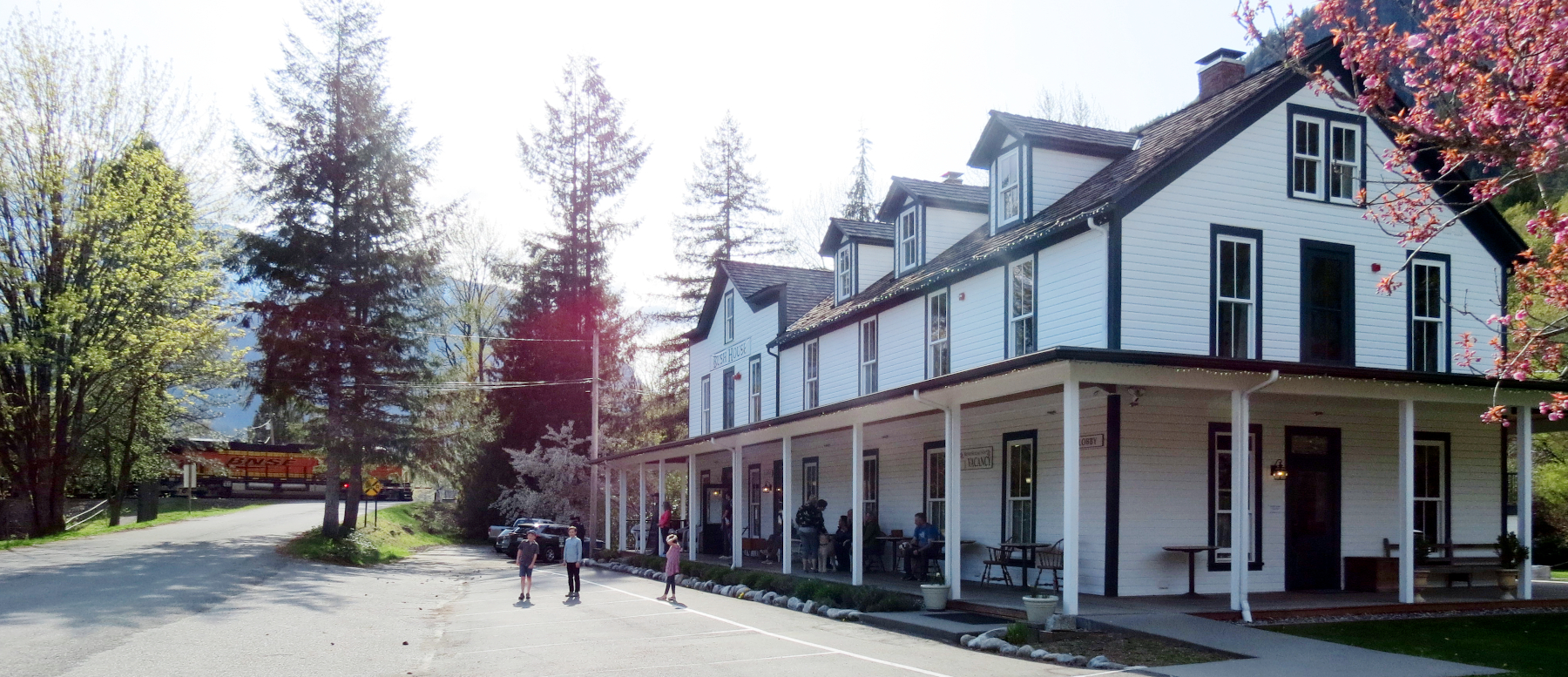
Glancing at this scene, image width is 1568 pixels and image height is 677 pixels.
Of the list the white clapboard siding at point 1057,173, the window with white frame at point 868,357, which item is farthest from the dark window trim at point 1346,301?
the window with white frame at point 868,357

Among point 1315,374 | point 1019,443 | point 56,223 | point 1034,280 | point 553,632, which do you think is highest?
point 56,223

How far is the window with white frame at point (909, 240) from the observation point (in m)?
23.5

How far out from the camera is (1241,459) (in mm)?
13969

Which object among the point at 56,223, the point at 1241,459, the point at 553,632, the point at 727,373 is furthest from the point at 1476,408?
the point at 56,223

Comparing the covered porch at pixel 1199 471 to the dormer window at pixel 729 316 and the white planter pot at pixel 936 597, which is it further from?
the dormer window at pixel 729 316

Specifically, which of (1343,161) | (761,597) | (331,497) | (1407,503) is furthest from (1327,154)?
(331,497)

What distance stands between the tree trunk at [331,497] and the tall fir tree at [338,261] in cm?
4

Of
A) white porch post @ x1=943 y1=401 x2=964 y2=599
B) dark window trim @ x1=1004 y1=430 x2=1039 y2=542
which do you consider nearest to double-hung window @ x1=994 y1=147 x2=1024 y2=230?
dark window trim @ x1=1004 y1=430 x2=1039 y2=542

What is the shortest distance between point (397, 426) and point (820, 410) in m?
20.5

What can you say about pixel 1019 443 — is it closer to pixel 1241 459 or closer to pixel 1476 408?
pixel 1241 459

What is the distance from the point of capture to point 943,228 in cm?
2331

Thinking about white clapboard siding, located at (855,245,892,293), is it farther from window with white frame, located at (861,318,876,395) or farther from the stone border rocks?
the stone border rocks

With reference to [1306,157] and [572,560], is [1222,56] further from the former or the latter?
[572,560]

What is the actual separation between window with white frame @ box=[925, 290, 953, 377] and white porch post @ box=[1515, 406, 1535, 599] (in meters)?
8.91
